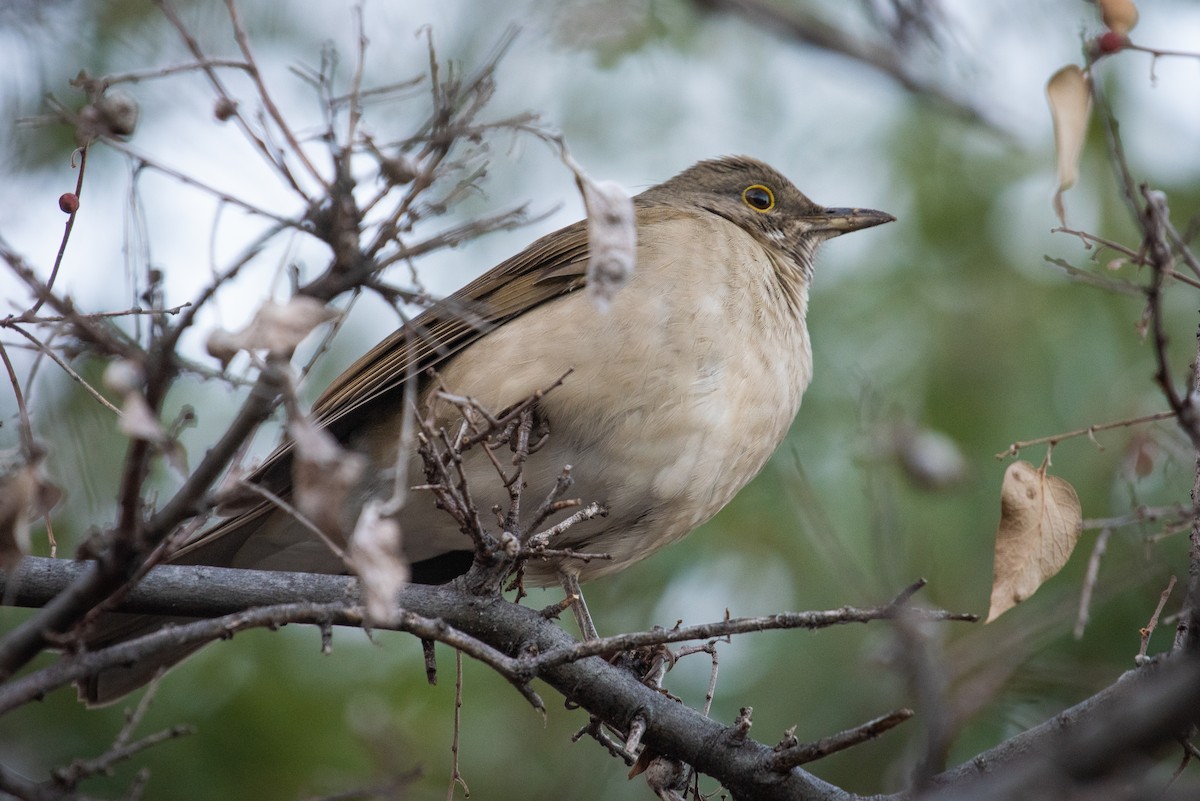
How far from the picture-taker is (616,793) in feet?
20.4

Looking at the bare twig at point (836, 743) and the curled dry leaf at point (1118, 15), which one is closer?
the bare twig at point (836, 743)

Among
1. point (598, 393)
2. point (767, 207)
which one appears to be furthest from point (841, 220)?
point (598, 393)

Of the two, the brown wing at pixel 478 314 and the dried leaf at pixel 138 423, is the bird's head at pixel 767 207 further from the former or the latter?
the dried leaf at pixel 138 423

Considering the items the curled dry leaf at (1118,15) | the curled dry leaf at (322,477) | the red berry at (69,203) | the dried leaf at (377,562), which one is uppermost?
the red berry at (69,203)

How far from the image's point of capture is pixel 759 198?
6117 millimetres

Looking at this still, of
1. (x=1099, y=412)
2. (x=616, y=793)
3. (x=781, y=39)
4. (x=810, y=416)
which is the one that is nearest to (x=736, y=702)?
(x=616, y=793)

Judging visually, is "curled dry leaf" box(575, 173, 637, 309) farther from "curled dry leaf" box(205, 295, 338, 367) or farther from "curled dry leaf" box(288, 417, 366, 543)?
"curled dry leaf" box(288, 417, 366, 543)

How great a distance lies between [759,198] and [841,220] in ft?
1.39

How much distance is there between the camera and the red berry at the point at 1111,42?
3.28 meters

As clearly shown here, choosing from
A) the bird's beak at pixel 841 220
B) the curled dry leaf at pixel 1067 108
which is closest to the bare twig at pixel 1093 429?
the curled dry leaf at pixel 1067 108

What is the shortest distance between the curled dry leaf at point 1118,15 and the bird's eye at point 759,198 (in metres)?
2.82

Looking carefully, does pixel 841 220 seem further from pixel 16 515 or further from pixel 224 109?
pixel 16 515

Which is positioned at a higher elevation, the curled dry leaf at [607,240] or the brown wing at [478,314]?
the brown wing at [478,314]

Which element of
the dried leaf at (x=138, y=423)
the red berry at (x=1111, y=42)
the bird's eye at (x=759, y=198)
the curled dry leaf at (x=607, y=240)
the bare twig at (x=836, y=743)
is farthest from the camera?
the bird's eye at (x=759, y=198)
